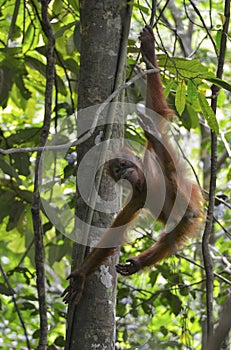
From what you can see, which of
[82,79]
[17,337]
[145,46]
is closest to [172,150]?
[145,46]

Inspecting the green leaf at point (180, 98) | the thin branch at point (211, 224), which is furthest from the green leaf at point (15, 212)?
the green leaf at point (180, 98)

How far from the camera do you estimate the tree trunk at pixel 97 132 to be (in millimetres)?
1569

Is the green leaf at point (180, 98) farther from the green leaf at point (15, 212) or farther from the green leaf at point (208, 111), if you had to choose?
the green leaf at point (15, 212)

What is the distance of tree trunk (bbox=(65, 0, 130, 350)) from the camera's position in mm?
1569

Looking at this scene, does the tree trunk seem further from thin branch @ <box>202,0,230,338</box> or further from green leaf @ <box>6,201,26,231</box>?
green leaf @ <box>6,201,26,231</box>

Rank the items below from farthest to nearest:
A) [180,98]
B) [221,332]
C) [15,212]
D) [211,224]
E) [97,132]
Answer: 1. [15,212]
2. [211,224]
3. [180,98]
4. [97,132]
5. [221,332]

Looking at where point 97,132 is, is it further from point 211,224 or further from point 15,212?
point 15,212

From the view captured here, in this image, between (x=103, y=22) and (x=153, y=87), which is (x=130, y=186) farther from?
(x=103, y=22)

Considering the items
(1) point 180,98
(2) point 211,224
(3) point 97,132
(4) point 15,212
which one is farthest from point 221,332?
(4) point 15,212

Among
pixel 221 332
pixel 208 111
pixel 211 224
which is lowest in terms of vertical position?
pixel 221 332

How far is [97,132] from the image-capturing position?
5.49ft

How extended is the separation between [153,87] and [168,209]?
2.04ft

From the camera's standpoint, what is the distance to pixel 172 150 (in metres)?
2.30

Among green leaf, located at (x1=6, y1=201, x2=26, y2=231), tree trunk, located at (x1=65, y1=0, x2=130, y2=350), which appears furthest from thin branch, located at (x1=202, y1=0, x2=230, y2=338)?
green leaf, located at (x1=6, y1=201, x2=26, y2=231)
